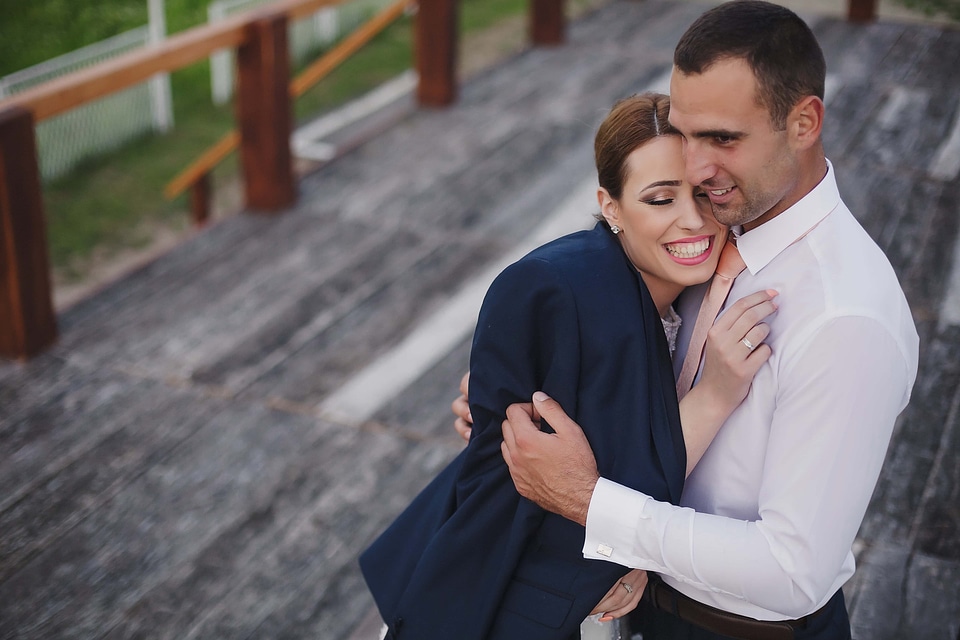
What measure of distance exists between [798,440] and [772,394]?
128 mm

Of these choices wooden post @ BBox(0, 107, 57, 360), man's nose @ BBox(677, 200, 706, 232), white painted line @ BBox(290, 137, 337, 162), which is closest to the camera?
man's nose @ BBox(677, 200, 706, 232)

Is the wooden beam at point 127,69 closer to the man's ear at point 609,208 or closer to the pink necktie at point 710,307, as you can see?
the man's ear at point 609,208

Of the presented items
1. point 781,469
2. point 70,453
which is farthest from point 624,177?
point 70,453

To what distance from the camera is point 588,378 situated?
1756mm

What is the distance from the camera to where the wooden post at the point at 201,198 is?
22.5 feet

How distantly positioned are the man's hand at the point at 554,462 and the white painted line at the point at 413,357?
7.23 feet

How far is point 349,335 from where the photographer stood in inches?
175

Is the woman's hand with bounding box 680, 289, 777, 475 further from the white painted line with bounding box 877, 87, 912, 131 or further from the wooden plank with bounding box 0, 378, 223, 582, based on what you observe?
the white painted line with bounding box 877, 87, 912, 131

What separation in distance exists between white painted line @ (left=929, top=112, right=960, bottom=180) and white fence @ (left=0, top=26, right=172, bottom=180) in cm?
619

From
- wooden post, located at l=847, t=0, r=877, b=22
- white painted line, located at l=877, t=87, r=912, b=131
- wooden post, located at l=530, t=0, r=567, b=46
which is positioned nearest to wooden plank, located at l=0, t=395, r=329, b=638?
white painted line, located at l=877, t=87, r=912, b=131

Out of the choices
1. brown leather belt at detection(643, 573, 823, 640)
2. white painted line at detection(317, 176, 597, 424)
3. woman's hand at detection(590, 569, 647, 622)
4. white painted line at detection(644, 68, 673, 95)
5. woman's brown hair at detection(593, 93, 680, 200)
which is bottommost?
white painted line at detection(317, 176, 597, 424)

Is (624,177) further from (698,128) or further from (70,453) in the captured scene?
(70,453)

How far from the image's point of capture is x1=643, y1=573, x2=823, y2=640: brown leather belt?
5.99ft

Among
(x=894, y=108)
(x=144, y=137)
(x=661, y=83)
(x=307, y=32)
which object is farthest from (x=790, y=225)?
(x=307, y=32)
